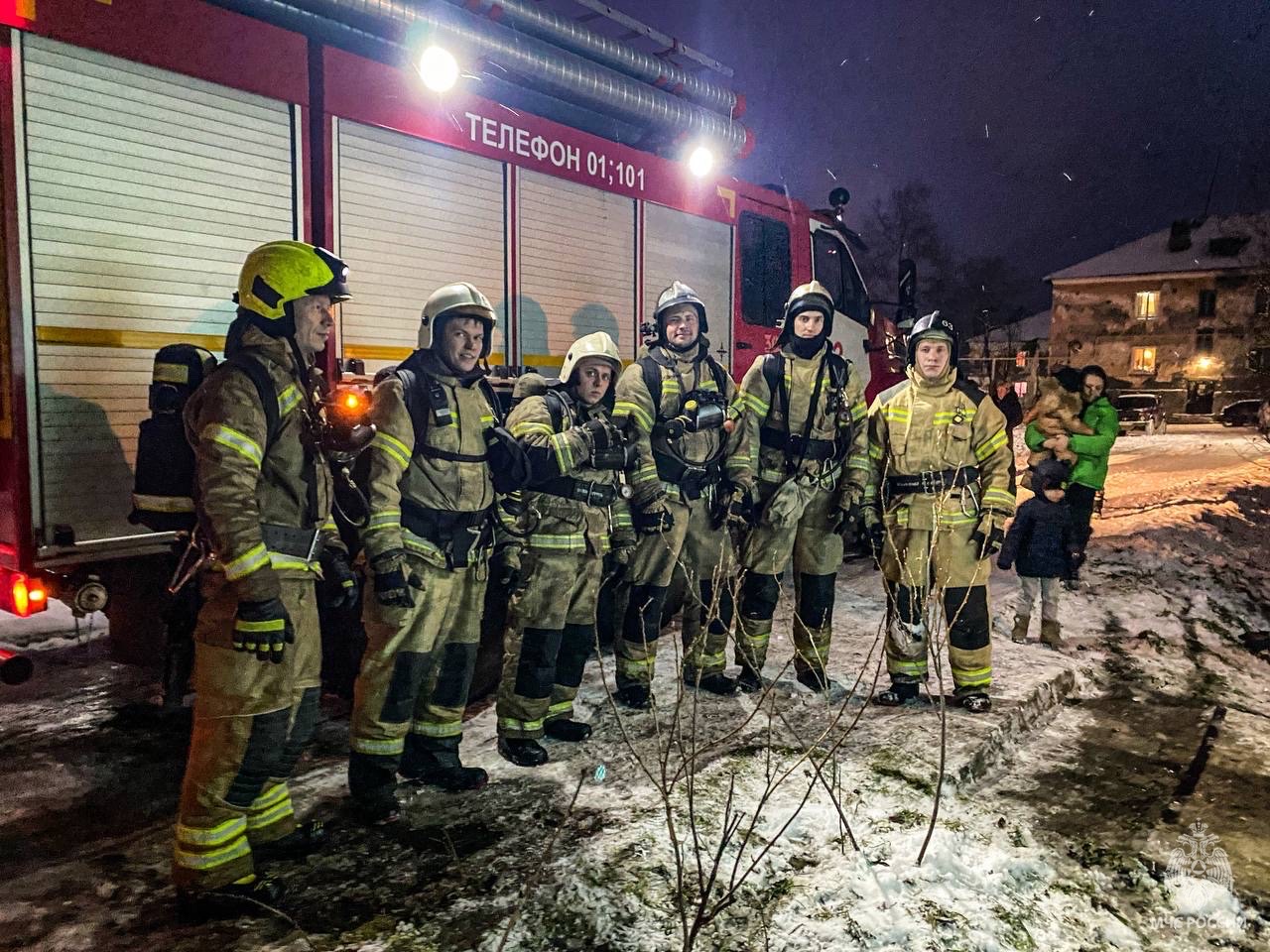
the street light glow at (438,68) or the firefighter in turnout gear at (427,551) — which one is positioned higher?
the street light glow at (438,68)

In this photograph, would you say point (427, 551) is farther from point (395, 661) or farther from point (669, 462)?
point (669, 462)

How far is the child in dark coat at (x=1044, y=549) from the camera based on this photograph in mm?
5355

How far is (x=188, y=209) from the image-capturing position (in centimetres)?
373

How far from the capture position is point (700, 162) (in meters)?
6.41

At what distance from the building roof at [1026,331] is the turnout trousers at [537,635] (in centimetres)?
4815

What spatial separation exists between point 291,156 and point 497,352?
1.50m

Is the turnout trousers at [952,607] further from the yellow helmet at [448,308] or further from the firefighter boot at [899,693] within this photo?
the yellow helmet at [448,308]

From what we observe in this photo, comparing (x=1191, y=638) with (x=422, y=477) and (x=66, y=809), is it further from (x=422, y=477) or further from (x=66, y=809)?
(x=66, y=809)

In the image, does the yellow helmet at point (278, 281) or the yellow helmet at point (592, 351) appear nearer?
the yellow helmet at point (278, 281)

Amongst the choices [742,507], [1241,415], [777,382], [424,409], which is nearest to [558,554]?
[424,409]

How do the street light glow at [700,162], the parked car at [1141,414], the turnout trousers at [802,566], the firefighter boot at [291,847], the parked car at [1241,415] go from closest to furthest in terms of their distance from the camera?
the firefighter boot at [291,847], the turnout trousers at [802,566], the street light glow at [700,162], the parked car at [1141,414], the parked car at [1241,415]

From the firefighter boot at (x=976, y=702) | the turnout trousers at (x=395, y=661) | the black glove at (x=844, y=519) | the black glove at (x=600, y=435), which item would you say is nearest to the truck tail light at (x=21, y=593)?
the turnout trousers at (x=395, y=661)

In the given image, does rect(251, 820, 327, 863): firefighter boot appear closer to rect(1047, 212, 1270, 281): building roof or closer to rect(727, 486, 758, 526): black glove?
rect(727, 486, 758, 526): black glove

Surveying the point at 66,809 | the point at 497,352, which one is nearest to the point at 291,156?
the point at 497,352
